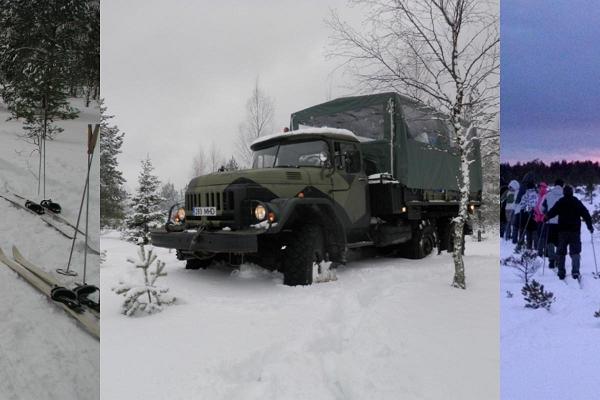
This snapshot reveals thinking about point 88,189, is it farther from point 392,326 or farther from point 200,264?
point 392,326

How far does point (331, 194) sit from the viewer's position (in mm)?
2414

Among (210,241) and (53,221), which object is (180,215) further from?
(53,221)

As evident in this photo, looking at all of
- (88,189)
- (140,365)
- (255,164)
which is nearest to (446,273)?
(255,164)

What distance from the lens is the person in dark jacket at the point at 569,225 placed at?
1487 mm

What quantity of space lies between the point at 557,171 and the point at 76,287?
1.90 metres

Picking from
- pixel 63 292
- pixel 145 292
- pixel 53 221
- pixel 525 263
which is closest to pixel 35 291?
pixel 63 292

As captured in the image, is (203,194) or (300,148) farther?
(300,148)

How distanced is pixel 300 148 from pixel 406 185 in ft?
2.23

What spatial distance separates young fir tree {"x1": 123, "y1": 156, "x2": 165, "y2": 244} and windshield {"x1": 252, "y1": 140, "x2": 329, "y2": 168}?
75cm

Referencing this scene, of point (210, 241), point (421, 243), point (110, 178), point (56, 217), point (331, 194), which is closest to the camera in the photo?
point (56, 217)

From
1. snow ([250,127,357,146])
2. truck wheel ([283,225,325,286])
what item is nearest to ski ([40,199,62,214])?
truck wheel ([283,225,325,286])

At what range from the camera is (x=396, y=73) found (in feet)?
6.48

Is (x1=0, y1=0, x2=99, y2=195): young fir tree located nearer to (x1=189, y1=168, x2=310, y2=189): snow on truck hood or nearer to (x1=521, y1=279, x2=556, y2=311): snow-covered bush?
(x1=189, y1=168, x2=310, y2=189): snow on truck hood

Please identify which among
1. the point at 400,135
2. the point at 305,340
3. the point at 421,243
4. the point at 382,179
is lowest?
the point at 305,340
